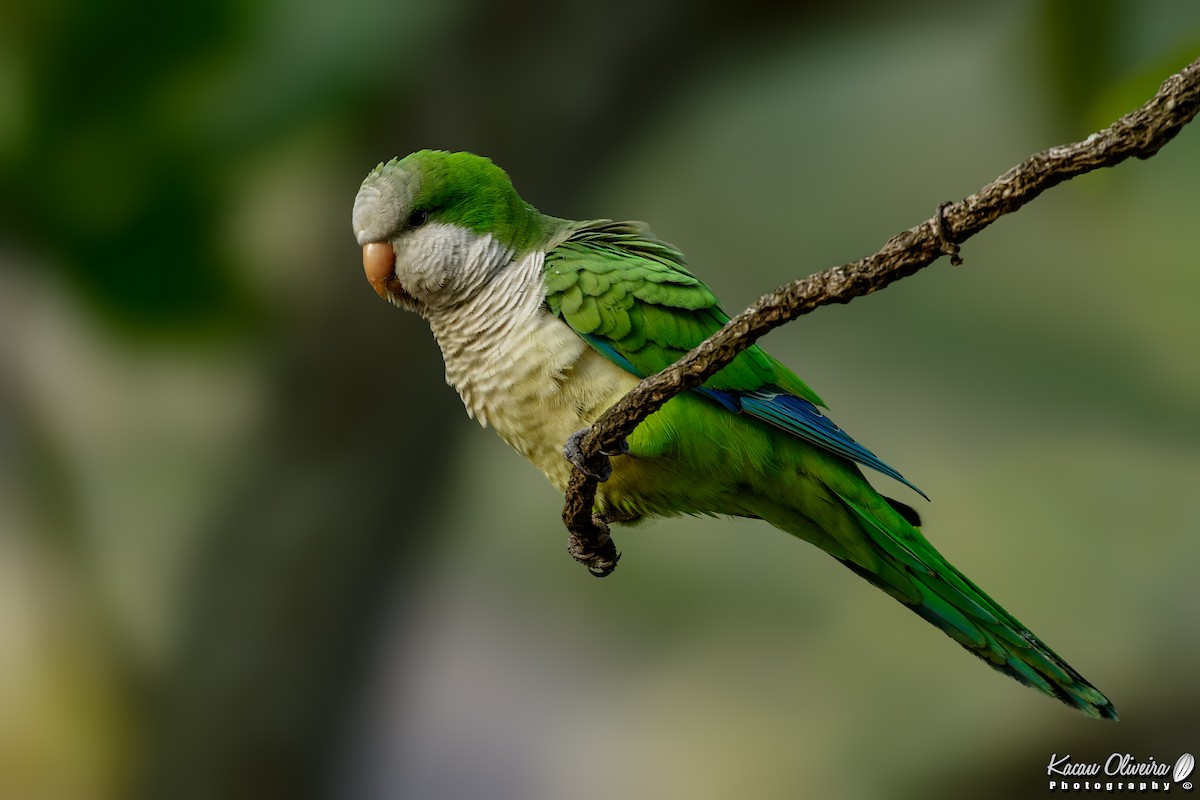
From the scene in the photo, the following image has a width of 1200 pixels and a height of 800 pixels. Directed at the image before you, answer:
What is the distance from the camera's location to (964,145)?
10.7ft

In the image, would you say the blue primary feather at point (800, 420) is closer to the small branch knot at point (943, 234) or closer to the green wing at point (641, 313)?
the green wing at point (641, 313)

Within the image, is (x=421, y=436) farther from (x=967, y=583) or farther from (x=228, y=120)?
(x=967, y=583)

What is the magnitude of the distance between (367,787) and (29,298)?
1.92 m

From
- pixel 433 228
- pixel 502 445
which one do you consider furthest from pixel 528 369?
pixel 502 445

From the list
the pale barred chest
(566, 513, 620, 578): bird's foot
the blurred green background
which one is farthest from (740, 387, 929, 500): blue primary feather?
the blurred green background

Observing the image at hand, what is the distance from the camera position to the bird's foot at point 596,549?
154cm

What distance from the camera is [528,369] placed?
1471 mm

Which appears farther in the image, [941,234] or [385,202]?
[385,202]

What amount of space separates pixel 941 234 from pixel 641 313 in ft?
2.36

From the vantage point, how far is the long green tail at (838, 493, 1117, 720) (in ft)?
4.45

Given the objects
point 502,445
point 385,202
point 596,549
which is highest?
point 502,445

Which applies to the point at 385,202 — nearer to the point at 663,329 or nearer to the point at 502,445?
the point at 663,329

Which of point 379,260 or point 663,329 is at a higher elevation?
point 663,329

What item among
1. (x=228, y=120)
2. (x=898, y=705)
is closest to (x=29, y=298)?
(x=228, y=120)
